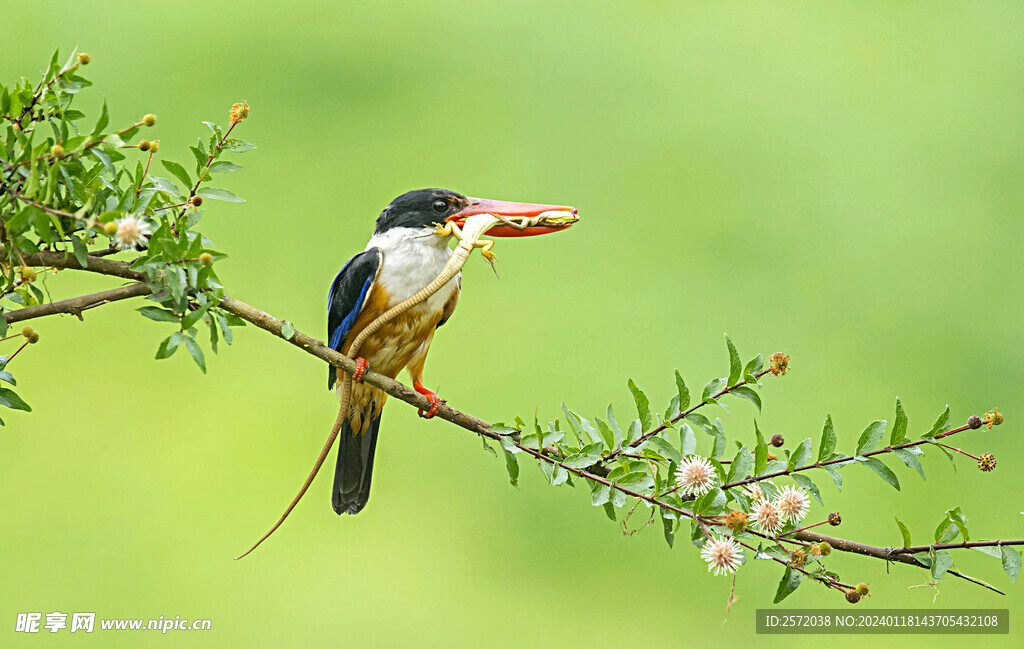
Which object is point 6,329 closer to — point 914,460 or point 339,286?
point 339,286

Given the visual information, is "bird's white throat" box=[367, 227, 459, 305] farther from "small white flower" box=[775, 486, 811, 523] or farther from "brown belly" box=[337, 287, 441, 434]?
"small white flower" box=[775, 486, 811, 523]

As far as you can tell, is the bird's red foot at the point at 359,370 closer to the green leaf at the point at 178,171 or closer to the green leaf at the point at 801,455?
the green leaf at the point at 178,171

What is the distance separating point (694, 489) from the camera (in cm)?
135

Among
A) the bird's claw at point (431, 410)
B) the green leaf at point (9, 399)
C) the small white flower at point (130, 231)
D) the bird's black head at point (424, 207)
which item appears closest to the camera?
the small white flower at point (130, 231)

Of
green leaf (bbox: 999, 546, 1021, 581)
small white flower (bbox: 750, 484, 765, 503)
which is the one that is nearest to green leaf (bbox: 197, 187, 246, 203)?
small white flower (bbox: 750, 484, 765, 503)

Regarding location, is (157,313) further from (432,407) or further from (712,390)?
(712,390)

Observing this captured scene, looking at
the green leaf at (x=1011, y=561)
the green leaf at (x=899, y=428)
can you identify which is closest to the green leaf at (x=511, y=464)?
the green leaf at (x=899, y=428)

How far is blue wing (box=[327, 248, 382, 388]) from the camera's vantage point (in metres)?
1.66

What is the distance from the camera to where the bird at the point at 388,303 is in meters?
1.64

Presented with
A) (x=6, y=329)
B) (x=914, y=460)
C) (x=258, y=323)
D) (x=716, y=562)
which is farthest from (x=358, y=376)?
(x=914, y=460)

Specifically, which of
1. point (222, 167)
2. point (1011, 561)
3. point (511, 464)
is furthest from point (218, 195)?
point (1011, 561)

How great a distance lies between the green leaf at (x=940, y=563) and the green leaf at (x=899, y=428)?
7.0 inches

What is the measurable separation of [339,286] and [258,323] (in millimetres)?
426

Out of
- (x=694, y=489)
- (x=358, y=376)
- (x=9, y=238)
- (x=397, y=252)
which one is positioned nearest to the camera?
(x=9, y=238)
